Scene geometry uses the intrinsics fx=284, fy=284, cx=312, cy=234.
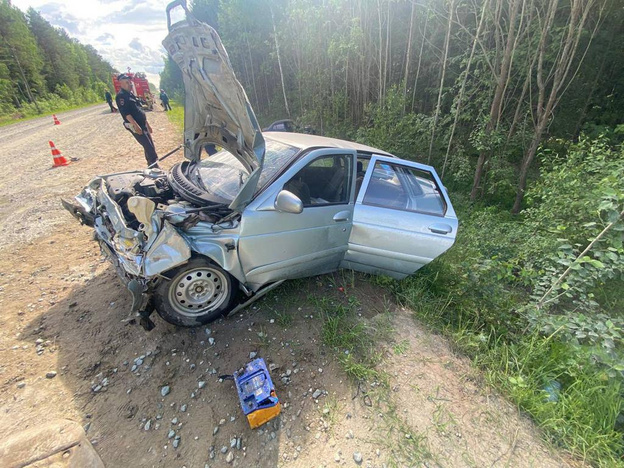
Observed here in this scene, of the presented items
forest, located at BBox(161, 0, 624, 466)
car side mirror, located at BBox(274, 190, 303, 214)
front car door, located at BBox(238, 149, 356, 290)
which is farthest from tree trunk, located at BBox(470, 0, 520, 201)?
car side mirror, located at BBox(274, 190, 303, 214)

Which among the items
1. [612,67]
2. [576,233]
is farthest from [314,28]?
[576,233]

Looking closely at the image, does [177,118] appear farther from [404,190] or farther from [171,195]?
[404,190]

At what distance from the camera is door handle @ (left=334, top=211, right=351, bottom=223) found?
284cm

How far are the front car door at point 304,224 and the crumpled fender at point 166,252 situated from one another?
45cm

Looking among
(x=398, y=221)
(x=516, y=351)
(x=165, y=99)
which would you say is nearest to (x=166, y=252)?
(x=398, y=221)

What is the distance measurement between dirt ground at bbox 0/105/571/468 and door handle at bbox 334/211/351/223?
0.81 metres

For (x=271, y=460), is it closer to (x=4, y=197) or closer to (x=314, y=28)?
(x=4, y=197)

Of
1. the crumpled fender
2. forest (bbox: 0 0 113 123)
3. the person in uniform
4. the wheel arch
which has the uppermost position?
forest (bbox: 0 0 113 123)

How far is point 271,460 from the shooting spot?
5.81 ft

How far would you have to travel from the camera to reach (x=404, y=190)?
3129 mm

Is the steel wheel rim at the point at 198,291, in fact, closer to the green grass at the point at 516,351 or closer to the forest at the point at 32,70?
the green grass at the point at 516,351

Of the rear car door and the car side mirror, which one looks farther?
the rear car door

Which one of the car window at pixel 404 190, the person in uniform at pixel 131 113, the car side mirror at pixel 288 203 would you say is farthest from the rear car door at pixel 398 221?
the person in uniform at pixel 131 113

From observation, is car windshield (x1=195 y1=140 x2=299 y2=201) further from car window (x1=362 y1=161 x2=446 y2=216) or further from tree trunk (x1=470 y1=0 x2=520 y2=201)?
tree trunk (x1=470 y1=0 x2=520 y2=201)
